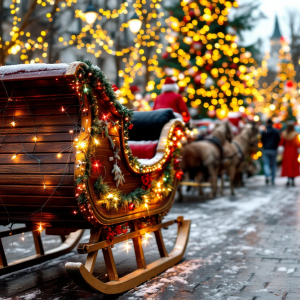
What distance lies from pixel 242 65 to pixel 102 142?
16.0 metres

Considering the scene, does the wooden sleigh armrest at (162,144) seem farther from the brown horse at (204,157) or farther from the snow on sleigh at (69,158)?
the brown horse at (204,157)

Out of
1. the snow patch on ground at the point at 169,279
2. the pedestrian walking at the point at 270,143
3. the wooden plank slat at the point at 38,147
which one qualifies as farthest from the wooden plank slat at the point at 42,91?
the pedestrian walking at the point at 270,143

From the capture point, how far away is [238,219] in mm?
8867

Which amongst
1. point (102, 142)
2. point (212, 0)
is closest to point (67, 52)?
point (212, 0)

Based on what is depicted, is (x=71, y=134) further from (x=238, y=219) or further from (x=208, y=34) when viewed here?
(x=208, y=34)

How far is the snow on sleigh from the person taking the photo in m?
3.74

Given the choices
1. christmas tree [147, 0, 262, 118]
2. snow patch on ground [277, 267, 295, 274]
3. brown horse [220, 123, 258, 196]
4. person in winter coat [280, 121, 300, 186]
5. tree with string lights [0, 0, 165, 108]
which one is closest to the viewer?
snow patch on ground [277, 267, 295, 274]

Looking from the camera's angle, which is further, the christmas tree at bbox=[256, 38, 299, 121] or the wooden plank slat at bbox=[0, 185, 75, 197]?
the christmas tree at bbox=[256, 38, 299, 121]

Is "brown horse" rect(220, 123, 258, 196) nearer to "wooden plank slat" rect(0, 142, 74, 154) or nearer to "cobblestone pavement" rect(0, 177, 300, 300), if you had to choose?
"cobblestone pavement" rect(0, 177, 300, 300)

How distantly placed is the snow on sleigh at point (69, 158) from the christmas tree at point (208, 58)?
14325mm

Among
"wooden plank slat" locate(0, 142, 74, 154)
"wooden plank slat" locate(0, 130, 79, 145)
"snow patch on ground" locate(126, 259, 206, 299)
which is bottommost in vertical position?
"snow patch on ground" locate(126, 259, 206, 299)

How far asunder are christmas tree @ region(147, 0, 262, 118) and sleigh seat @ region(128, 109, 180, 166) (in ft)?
41.4

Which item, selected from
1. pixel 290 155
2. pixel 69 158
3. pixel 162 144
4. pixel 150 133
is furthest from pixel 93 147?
pixel 290 155

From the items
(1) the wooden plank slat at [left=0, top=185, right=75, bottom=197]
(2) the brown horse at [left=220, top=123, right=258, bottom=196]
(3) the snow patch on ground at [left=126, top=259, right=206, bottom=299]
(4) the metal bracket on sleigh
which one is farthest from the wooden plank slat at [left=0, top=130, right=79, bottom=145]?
(2) the brown horse at [left=220, top=123, right=258, bottom=196]
